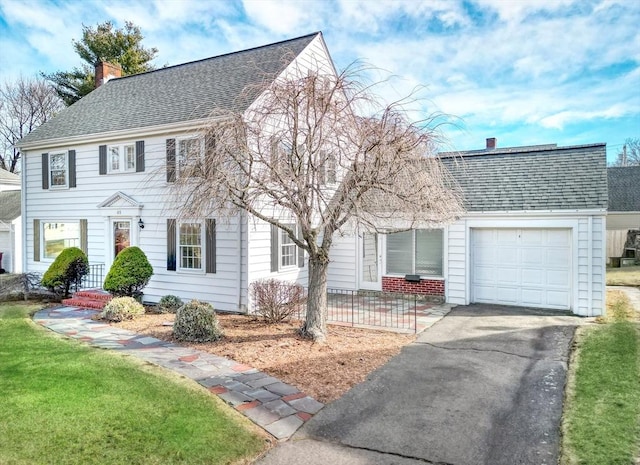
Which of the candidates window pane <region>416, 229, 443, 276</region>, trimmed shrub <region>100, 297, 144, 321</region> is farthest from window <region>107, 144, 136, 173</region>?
window pane <region>416, 229, 443, 276</region>

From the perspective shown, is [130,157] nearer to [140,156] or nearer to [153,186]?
[140,156]

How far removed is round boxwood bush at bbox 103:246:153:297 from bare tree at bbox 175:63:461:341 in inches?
199

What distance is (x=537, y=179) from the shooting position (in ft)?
38.7

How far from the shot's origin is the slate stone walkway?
5.10m

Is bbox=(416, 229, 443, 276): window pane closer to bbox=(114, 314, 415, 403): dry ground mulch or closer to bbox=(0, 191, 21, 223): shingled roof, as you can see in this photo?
bbox=(114, 314, 415, 403): dry ground mulch

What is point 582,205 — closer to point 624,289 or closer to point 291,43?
point 624,289

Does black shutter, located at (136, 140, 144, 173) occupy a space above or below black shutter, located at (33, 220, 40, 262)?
above

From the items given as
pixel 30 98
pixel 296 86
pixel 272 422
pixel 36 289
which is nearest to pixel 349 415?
pixel 272 422

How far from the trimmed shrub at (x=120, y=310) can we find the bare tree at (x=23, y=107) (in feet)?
101

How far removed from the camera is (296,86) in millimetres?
7355

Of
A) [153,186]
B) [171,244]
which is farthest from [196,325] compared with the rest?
[153,186]

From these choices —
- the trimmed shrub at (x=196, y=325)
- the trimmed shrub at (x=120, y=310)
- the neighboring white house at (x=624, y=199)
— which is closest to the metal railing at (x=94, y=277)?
the trimmed shrub at (x=120, y=310)

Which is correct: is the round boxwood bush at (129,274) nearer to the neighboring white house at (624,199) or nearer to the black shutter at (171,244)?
the black shutter at (171,244)

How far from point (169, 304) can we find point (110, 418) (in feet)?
22.9
